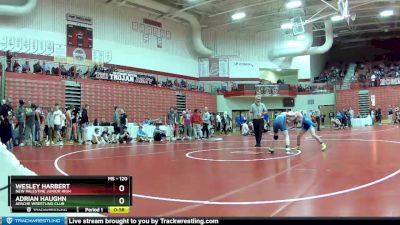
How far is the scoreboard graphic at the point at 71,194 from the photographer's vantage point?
2166 millimetres

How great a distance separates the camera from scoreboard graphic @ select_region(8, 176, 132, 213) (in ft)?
7.11

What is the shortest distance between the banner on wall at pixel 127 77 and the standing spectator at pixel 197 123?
8.76 metres

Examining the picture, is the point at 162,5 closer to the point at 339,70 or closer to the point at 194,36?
the point at 194,36

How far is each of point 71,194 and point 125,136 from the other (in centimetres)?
1645

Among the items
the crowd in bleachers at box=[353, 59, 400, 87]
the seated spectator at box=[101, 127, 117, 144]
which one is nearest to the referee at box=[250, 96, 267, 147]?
the seated spectator at box=[101, 127, 117, 144]

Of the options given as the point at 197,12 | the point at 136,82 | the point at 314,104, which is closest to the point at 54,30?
the point at 136,82

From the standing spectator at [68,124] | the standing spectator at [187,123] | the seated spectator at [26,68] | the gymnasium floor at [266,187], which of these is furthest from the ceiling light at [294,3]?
the gymnasium floor at [266,187]

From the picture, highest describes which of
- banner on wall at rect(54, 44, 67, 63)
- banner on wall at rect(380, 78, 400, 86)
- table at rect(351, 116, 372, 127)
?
banner on wall at rect(54, 44, 67, 63)

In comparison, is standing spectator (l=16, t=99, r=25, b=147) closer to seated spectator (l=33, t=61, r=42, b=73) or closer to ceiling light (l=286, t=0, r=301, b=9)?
seated spectator (l=33, t=61, r=42, b=73)

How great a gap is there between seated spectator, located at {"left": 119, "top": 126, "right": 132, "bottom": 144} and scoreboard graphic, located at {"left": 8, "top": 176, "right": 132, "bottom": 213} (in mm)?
16085

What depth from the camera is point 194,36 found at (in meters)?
34.7

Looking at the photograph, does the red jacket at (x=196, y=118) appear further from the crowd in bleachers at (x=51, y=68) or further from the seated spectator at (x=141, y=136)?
the crowd in bleachers at (x=51, y=68)

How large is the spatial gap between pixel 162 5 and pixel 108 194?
95.2 ft

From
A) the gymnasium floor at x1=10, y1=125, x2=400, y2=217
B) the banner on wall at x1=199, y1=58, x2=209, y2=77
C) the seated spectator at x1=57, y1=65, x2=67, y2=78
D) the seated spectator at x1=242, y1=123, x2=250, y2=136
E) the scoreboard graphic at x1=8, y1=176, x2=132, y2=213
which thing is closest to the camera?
the scoreboard graphic at x1=8, y1=176, x2=132, y2=213
